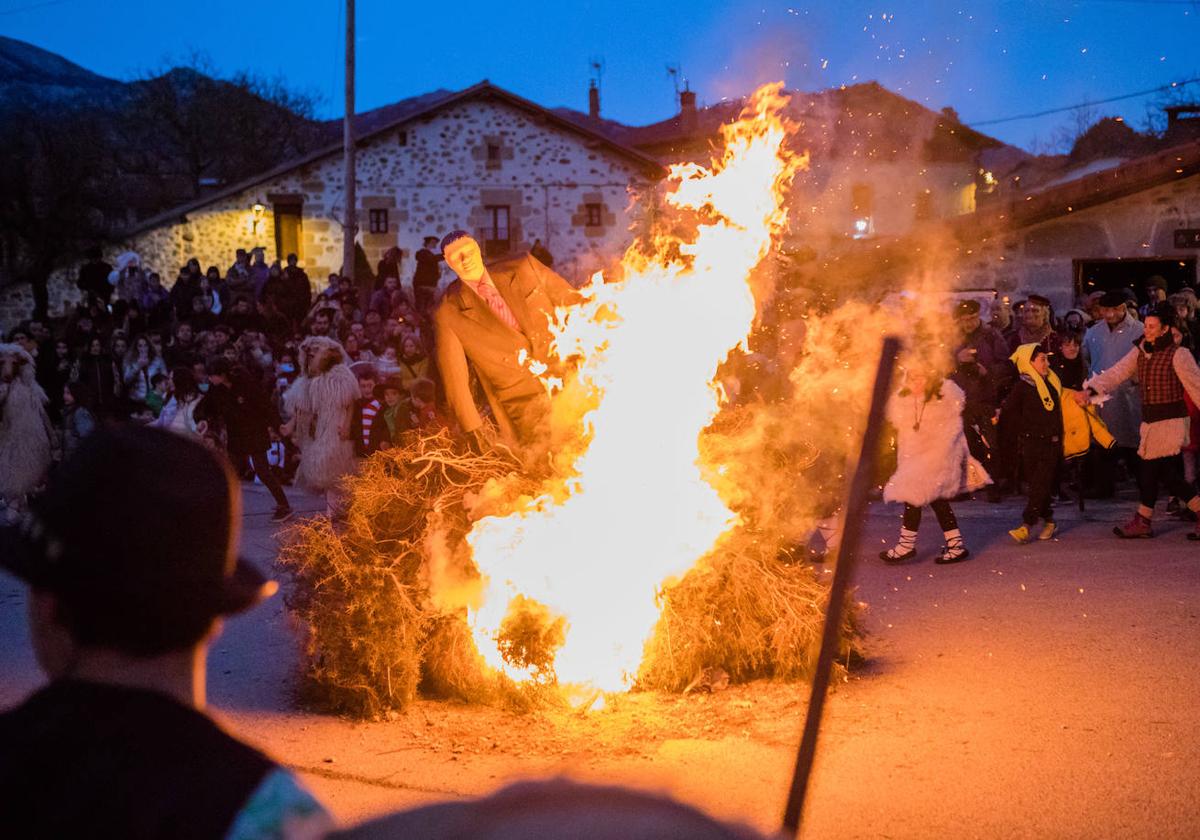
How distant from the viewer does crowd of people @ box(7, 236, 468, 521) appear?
13742mm

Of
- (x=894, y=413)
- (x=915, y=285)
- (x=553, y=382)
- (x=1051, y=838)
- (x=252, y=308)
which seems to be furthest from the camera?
(x=252, y=308)

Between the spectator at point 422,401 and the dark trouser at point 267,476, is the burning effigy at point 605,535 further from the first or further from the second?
the dark trouser at point 267,476

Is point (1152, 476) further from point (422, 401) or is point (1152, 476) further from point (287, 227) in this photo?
point (287, 227)

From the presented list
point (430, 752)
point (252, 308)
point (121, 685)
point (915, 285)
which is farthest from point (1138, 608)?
point (252, 308)

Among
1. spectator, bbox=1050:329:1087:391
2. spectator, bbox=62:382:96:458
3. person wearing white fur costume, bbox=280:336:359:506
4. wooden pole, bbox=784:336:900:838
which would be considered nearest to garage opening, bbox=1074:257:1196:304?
spectator, bbox=1050:329:1087:391

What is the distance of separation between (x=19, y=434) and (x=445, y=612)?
29.4ft

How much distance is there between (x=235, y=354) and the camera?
54.7 feet

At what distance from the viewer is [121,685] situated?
1.66 meters

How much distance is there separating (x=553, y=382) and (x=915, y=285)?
39.5 feet

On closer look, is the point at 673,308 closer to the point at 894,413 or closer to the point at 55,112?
the point at 894,413

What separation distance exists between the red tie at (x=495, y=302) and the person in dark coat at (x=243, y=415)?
6.78 meters

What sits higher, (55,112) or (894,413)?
(55,112)

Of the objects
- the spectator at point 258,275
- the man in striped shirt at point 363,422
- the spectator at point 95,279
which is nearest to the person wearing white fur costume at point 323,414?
the man in striped shirt at point 363,422

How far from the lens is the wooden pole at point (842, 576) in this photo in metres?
2.00
